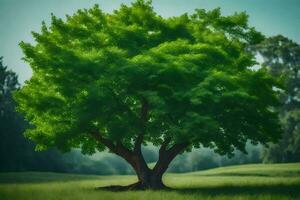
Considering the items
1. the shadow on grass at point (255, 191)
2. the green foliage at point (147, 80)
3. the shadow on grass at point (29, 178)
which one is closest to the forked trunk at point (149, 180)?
the green foliage at point (147, 80)

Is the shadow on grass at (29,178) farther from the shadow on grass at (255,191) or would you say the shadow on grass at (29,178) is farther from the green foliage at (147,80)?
the shadow on grass at (255,191)

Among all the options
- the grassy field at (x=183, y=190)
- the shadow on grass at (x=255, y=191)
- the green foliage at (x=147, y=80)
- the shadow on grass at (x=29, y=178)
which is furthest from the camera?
the shadow on grass at (x=29, y=178)

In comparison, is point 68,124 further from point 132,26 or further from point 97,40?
point 132,26

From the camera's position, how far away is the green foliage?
21.8m

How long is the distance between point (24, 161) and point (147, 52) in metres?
45.7

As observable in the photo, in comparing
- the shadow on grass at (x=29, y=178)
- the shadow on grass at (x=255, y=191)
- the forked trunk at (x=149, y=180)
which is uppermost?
the shadow on grass at (x=29, y=178)

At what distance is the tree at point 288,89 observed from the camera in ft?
193

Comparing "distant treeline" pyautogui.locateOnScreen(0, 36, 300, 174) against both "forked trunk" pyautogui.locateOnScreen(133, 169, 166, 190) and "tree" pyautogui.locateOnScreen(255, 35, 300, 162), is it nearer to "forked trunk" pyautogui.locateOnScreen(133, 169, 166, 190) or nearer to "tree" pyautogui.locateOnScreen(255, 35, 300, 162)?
"tree" pyautogui.locateOnScreen(255, 35, 300, 162)

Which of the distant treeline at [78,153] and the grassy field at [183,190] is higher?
the distant treeline at [78,153]

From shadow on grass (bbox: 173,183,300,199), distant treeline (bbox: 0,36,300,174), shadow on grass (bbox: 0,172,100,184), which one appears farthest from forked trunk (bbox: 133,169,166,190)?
distant treeline (bbox: 0,36,300,174)

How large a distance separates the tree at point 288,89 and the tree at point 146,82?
111ft

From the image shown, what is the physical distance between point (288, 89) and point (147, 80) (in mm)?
41672

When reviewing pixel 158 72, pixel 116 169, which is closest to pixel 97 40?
pixel 158 72

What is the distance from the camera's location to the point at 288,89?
5869 centimetres
